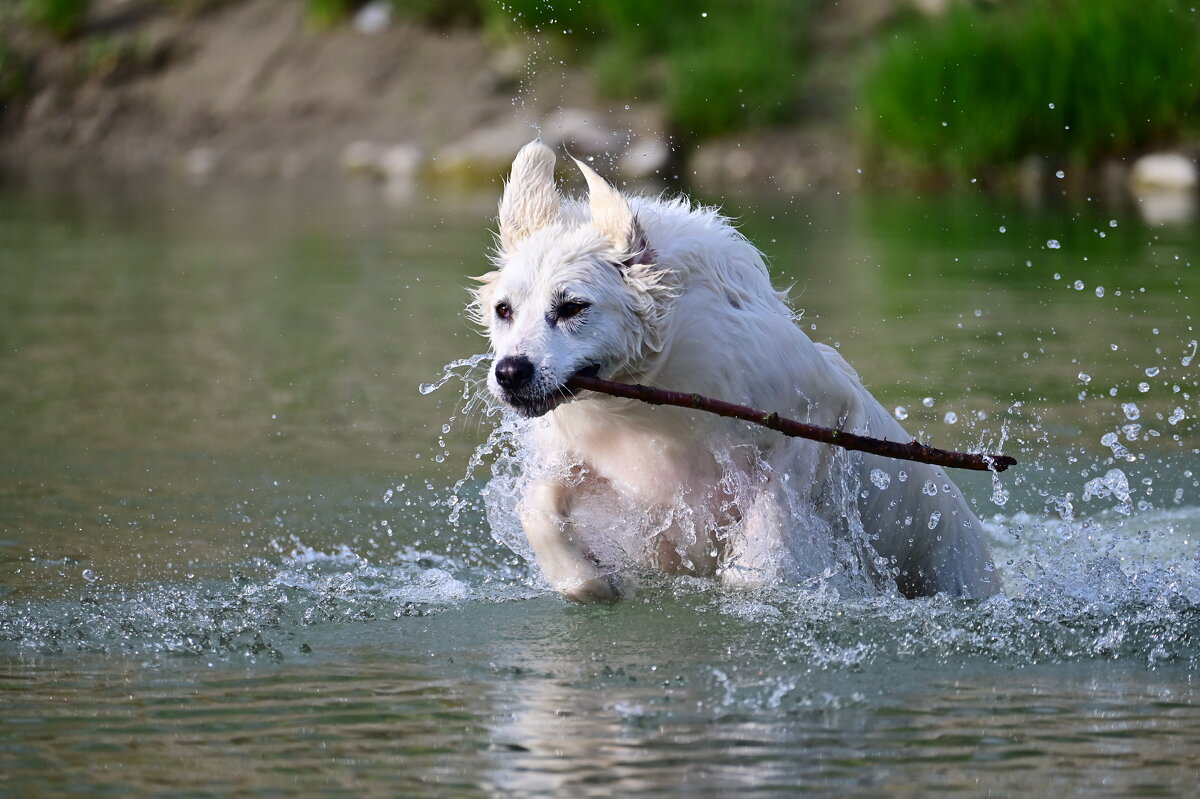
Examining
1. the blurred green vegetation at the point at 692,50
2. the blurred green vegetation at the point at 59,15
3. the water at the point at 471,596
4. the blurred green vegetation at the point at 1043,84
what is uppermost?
the blurred green vegetation at the point at 59,15

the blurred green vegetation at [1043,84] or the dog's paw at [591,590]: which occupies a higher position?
the blurred green vegetation at [1043,84]

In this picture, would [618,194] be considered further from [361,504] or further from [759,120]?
[759,120]

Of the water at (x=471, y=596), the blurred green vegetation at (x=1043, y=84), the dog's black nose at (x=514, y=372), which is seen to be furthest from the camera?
the blurred green vegetation at (x=1043, y=84)

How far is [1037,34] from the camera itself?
21.6 meters

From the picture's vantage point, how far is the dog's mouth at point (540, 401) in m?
5.11

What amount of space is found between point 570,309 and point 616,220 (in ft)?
1.14

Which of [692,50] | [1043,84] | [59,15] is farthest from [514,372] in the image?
[59,15]

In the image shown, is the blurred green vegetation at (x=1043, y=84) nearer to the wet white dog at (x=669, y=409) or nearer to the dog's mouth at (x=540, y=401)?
the wet white dog at (x=669, y=409)

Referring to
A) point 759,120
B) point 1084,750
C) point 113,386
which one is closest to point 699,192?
point 759,120

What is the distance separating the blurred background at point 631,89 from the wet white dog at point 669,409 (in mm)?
13161

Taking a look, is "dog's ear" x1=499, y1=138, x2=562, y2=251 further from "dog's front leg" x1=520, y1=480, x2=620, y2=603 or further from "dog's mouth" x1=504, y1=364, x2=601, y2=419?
"dog's front leg" x1=520, y1=480, x2=620, y2=603

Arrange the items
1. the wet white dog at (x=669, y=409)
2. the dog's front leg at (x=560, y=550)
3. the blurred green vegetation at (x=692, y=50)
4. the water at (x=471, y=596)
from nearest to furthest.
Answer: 1. the water at (x=471, y=596)
2. the wet white dog at (x=669, y=409)
3. the dog's front leg at (x=560, y=550)
4. the blurred green vegetation at (x=692, y=50)

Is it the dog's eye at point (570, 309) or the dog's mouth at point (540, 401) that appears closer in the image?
the dog's mouth at point (540, 401)

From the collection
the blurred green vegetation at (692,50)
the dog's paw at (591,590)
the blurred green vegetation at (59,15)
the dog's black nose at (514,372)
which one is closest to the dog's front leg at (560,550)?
the dog's paw at (591,590)
